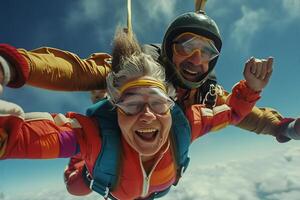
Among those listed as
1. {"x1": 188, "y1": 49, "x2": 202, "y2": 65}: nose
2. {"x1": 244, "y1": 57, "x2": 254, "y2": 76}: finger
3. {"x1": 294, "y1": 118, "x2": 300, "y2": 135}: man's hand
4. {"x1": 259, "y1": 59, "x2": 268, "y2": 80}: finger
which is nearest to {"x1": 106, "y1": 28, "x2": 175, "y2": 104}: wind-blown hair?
{"x1": 188, "y1": 49, "x2": 202, "y2": 65}: nose

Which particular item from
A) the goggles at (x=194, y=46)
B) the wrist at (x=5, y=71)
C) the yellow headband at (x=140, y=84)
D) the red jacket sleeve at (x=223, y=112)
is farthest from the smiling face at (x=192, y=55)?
the wrist at (x=5, y=71)

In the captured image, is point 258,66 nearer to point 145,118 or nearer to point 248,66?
point 248,66

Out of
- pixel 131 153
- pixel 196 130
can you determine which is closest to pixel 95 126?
pixel 131 153

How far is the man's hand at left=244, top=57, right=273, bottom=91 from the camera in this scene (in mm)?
2676

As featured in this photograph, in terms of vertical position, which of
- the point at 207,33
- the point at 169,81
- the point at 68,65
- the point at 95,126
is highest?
the point at 207,33

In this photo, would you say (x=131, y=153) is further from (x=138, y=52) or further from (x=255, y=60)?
(x=255, y=60)

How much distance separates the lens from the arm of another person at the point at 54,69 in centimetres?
175

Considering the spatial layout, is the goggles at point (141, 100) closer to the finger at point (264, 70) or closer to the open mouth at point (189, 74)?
the open mouth at point (189, 74)

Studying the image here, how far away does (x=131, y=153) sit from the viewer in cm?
262

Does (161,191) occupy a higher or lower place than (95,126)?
lower

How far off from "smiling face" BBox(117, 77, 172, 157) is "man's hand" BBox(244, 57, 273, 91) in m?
0.87

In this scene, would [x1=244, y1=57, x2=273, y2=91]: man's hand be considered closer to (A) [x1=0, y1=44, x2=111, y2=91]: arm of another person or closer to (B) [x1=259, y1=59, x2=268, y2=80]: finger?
(B) [x1=259, y1=59, x2=268, y2=80]: finger

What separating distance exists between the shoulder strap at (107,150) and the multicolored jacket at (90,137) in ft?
0.17

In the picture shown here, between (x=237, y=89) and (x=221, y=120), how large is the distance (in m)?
0.39
